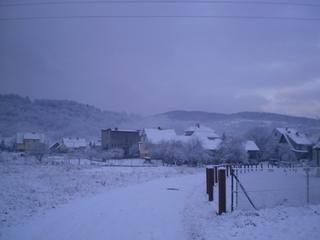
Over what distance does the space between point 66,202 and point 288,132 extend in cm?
7776

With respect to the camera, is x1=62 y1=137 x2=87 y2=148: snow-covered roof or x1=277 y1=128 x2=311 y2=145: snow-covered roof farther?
x1=62 y1=137 x2=87 y2=148: snow-covered roof

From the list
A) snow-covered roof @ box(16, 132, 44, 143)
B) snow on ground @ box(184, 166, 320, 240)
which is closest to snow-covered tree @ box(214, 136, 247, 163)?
snow on ground @ box(184, 166, 320, 240)

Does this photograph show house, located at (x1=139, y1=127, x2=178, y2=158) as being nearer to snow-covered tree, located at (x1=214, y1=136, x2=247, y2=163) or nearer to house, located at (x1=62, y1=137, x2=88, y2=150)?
snow-covered tree, located at (x1=214, y1=136, x2=247, y2=163)

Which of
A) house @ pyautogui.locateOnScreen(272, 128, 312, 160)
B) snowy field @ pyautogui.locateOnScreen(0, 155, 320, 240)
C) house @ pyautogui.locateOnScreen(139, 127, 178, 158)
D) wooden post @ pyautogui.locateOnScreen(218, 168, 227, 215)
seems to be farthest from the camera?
house @ pyautogui.locateOnScreen(139, 127, 178, 158)

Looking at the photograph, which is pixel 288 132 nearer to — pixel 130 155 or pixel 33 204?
pixel 130 155

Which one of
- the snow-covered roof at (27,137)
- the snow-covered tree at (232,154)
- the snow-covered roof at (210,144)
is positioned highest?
the snow-covered roof at (27,137)

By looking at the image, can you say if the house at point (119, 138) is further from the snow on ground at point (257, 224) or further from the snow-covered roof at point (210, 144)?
the snow on ground at point (257, 224)

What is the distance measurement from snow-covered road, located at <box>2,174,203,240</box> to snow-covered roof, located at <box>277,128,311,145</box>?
7205 centimetres

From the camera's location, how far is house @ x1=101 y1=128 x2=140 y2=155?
98931 mm

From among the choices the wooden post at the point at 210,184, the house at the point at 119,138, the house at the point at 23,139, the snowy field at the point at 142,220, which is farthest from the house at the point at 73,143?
the snowy field at the point at 142,220

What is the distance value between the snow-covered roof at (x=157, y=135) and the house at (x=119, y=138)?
455 inches

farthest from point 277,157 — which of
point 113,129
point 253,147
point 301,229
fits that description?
point 301,229

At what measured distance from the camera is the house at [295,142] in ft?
251

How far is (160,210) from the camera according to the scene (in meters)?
12.8
